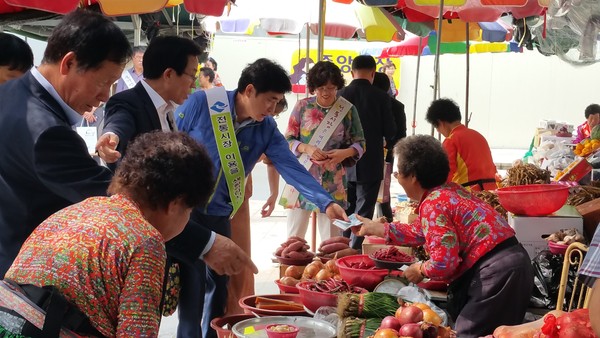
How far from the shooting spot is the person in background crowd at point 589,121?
37.3 ft

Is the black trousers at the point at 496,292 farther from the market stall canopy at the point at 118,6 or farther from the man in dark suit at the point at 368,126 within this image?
the man in dark suit at the point at 368,126

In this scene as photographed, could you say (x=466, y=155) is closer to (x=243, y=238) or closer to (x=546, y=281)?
(x=243, y=238)

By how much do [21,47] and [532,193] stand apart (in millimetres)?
2934

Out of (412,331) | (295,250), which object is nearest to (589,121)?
(295,250)

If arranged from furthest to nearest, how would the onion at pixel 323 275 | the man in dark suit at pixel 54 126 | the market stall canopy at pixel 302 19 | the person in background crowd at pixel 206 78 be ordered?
the person in background crowd at pixel 206 78
the market stall canopy at pixel 302 19
the onion at pixel 323 275
the man in dark suit at pixel 54 126

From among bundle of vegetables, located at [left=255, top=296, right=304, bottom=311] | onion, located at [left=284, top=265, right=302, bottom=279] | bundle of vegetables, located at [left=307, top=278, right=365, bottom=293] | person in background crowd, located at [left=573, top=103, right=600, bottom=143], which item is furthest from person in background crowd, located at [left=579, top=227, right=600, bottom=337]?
person in background crowd, located at [left=573, top=103, right=600, bottom=143]

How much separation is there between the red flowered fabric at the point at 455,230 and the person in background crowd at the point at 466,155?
340 centimetres

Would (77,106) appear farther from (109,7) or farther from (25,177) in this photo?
(109,7)

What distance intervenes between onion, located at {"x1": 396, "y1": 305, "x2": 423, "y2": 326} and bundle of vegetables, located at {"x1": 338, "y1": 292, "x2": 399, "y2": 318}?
0.62 feet

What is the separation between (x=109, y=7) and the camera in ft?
17.4

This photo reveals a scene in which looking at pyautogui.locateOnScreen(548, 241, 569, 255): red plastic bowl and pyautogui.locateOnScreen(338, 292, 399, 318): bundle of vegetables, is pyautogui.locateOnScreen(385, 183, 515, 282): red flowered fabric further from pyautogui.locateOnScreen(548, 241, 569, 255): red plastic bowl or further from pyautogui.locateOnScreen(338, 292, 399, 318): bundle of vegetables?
pyautogui.locateOnScreen(548, 241, 569, 255): red plastic bowl

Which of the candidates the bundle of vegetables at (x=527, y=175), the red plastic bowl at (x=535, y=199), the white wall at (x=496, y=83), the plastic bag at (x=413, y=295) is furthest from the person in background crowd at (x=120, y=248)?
the white wall at (x=496, y=83)

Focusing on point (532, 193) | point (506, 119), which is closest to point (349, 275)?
point (532, 193)

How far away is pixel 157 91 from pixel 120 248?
1.98m
